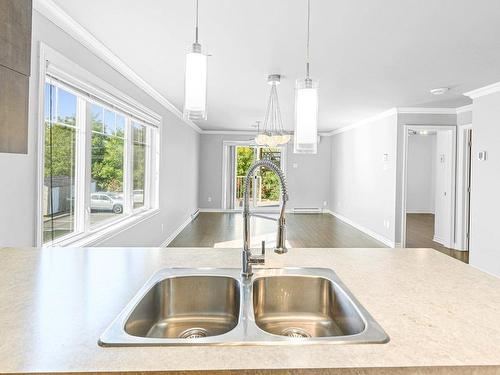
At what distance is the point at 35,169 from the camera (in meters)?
2.19

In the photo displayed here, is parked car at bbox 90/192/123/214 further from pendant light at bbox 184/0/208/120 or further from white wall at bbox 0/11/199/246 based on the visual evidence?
pendant light at bbox 184/0/208/120

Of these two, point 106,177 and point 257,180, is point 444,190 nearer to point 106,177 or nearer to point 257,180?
point 257,180

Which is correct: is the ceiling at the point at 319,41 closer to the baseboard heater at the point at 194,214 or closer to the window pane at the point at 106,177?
the window pane at the point at 106,177

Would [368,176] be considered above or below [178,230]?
above

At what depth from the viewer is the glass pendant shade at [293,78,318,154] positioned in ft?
5.00

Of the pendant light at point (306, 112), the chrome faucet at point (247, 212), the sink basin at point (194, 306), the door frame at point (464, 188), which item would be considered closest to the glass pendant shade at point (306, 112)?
the pendant light at point (306, 112)

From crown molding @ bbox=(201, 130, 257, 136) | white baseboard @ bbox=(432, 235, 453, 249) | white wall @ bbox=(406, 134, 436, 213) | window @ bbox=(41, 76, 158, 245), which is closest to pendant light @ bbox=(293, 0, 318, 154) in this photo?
window @ bbox=(41, 76, 158, 245)

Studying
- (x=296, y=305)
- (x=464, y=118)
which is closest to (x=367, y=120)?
(x=464, y=118)

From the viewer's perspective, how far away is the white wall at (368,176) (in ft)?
19.6

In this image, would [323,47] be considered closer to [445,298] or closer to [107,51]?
[107,51]

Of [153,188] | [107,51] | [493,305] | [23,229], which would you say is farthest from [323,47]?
[153,188]

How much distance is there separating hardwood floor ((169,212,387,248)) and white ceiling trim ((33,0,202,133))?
110 inches

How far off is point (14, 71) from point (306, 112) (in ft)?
4.00

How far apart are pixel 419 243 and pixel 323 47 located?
457 cm
